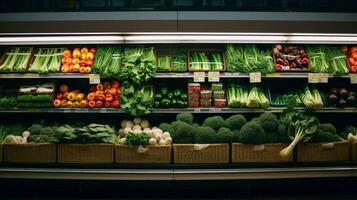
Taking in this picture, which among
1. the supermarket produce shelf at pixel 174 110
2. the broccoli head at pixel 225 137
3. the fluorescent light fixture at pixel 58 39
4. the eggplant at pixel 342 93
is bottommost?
the broccoli head at pixel 225 137

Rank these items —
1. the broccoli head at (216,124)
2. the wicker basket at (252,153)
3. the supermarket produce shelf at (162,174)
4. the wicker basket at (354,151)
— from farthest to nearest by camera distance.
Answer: the broccoli head at (216,124) → the wicker basket at (354,151) → the wicker basket at (252,153) → the supermarket produce shelf at (162,174)

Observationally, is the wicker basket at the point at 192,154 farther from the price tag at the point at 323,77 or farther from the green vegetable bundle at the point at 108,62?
the price tag at the point at 323,77

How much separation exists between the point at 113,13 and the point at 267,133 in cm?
244

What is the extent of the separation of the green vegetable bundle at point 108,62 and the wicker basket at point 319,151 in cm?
254

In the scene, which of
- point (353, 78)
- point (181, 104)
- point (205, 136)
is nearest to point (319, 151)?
point (353, 78)

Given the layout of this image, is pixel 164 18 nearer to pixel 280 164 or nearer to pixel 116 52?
pixel 116 52

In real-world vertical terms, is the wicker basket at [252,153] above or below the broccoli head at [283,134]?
below

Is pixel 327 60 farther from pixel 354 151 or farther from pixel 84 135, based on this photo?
pixel 84 135

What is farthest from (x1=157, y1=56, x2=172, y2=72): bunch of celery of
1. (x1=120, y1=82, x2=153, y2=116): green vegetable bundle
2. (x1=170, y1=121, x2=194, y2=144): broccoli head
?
(x1=170, y1=121, x2=194, y2=144): broccoli head

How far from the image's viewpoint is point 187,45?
5188mm

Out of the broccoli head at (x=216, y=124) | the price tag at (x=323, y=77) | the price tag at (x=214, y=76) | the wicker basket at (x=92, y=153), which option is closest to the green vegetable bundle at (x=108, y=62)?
the wicker basket at (x=92, y=153)

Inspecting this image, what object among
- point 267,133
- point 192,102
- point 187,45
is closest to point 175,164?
point 192,102

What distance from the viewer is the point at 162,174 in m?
4.02

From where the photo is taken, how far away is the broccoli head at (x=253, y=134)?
407 centimetres
